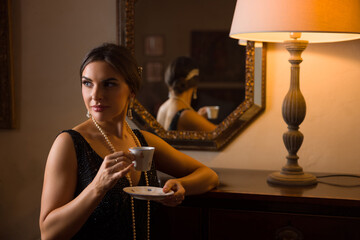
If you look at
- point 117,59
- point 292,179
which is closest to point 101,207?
point 117,59

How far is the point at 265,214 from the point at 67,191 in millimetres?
760

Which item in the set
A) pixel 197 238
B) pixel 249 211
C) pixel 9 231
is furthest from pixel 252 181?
pixel 9 231

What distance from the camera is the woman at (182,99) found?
89.6 inches

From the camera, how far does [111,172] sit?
1.35 meters

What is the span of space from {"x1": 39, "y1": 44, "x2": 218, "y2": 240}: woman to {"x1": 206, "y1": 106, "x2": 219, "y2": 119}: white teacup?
1.72 feet

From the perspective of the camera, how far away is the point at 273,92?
2.27 metres

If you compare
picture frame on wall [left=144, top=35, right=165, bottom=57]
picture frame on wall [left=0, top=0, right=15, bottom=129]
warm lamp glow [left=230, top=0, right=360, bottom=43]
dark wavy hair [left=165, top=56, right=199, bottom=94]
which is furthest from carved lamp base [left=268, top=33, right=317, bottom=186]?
picture frame on wall [left=0, top=0, right=15, bottom=129]

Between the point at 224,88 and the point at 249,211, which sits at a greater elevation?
the point at 224,88

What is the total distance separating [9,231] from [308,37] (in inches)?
78.1

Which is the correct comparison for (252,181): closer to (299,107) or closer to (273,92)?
(299,107)

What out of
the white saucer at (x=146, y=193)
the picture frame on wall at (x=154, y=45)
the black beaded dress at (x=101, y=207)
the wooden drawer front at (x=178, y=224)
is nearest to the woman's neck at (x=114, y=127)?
the black beaded dress at (x=101, y=207)

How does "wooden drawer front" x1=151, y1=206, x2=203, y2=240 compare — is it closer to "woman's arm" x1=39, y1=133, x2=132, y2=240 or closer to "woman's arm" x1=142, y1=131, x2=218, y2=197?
"woman's arm" x1=142, y1=131, x2=218, y2=197

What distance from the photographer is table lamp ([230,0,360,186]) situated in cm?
171

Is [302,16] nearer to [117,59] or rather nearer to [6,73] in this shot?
[117,59]
